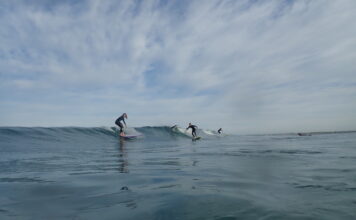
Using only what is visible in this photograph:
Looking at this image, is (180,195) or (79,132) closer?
(180,195)

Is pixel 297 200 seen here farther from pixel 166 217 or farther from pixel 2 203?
pixel 2 203

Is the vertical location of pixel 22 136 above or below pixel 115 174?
above

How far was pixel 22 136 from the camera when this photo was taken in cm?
1538

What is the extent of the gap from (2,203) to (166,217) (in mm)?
1848

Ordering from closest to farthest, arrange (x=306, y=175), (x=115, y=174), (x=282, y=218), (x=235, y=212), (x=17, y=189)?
(x=282, y=218), (x=235, y=212), (x=17, y=189), (x=306, y=175), (x=115, y=174)

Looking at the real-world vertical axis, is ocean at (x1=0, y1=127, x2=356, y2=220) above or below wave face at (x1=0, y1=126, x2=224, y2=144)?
below

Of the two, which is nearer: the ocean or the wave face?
the ocean

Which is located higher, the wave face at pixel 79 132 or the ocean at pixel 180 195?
the wave face at pixel 79 132

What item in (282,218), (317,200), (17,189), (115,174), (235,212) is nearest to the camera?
(282,218)

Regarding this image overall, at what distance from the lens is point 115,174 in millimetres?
4402

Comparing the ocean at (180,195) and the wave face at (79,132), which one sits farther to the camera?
the wave face at (79,132)

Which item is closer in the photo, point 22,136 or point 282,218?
point 282,218

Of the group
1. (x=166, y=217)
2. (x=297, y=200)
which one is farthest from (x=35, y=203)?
(x=297, y=200)

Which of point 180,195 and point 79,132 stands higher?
point 79,132
